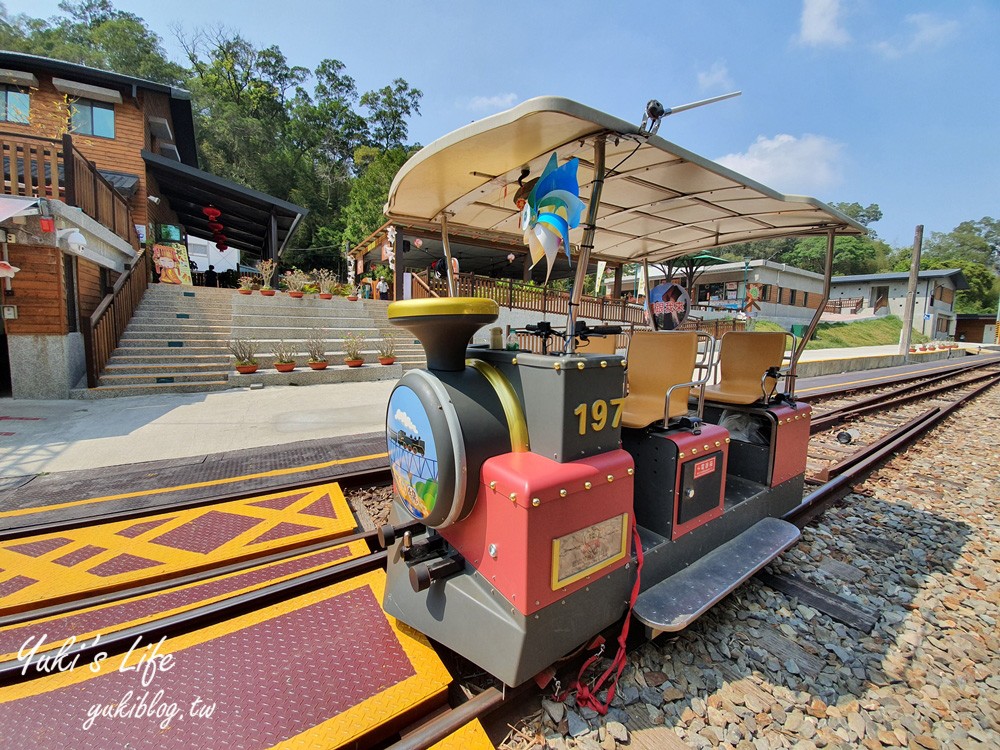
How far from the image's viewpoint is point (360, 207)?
2741 cm

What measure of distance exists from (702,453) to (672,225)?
2064 mm

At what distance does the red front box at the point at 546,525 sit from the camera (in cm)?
160

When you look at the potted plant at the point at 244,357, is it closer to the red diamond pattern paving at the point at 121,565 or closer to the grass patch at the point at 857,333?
the red diamond pattern paving at the point at 121,565

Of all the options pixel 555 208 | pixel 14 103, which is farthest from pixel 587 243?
pixel 14 103

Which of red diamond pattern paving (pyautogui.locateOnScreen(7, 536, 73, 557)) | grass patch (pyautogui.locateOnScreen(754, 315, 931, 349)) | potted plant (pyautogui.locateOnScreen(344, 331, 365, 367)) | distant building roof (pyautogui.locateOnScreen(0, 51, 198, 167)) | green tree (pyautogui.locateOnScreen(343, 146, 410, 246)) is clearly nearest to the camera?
red diamond pattern paving (pyautogui.locateOnScreen(7, 536, 73, 557))

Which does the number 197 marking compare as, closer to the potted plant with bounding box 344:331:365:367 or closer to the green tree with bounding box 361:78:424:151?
the potted plant with bounding box 344:331:365:367

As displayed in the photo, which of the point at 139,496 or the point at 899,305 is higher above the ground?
the point at 899,305

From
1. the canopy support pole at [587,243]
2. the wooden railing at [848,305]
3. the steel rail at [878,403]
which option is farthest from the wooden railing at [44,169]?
the wooden railing at [848,305]

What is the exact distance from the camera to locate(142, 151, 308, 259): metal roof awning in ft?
45.4

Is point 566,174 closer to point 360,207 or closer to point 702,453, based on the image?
point 702,453

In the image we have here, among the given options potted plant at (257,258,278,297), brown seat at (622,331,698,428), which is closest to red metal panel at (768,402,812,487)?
brown seat at (622,331,698,428)

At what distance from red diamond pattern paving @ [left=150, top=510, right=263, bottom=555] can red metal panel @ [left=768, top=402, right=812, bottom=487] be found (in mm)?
3785

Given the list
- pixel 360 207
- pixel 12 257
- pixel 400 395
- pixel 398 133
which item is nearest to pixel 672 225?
pixel 400 395

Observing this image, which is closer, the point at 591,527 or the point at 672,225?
the point at 591,527
